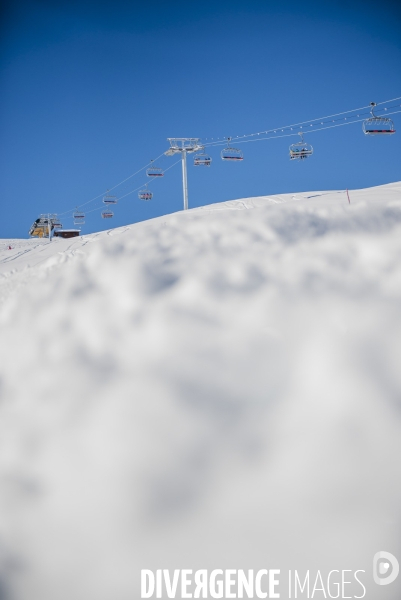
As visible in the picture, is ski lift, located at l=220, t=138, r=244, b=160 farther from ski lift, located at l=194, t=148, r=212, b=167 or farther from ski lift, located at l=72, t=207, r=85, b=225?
ski lift, located at l=72, t=207, r=85, b=225

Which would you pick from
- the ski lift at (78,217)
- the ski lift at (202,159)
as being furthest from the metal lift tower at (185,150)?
the ski lift at (78,217)

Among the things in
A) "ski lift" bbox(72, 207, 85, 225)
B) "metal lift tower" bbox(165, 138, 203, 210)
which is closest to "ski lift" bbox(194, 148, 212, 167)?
"metal lift tower" bbox(165, 138, 203, 210)

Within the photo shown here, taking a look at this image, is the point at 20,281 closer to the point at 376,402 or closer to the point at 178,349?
the point at 178,349

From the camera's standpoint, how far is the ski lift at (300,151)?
10.6m

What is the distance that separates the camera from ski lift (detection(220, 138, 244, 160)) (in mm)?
11508

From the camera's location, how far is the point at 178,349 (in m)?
0.84

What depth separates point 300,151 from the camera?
422 inches

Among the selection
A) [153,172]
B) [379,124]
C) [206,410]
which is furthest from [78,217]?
[206,410]

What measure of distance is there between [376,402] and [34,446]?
58 cm

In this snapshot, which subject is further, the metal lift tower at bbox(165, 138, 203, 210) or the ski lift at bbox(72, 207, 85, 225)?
the ski lift at bbox(72, 207, 85, 225)

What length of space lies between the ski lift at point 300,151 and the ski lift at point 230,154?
1678 mm

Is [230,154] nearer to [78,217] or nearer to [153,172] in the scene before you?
[153,172]

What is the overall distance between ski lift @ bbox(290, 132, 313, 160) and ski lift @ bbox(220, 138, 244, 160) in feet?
5.50

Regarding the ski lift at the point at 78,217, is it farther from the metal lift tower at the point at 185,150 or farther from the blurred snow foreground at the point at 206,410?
the blurred snow foreground at the point at 206,410
